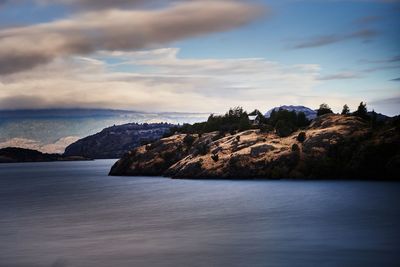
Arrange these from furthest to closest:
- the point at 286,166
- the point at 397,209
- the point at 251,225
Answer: the point at 286,166
the point at 397,209
the point at 251,225

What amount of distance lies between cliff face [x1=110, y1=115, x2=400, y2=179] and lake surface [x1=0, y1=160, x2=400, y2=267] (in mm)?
15791

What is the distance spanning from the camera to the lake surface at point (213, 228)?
52156 mm

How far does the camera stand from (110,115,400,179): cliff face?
136 m

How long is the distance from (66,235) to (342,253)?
39.2 meters

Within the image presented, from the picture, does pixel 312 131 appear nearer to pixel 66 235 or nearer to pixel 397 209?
pixel 397 209

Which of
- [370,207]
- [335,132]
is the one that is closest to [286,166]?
[335,132]

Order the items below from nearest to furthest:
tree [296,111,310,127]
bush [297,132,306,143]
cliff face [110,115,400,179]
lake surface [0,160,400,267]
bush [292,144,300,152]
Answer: lake surface [0,160,400,267]
cliff face [110,115,400,179]
bush [292,144,300,152]
bush [297,132,306,143]
tree [296,111,310,127]

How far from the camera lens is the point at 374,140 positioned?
139500 mm

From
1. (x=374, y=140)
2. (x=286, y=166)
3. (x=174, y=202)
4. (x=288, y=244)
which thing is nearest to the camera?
(x=288, y=244)

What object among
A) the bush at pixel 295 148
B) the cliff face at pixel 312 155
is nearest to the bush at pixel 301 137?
the cliff face at pixel 312 155

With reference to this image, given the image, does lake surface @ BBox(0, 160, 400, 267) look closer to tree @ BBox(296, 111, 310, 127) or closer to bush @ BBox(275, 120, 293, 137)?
bush @ BBox(275, 120, 293, 137)

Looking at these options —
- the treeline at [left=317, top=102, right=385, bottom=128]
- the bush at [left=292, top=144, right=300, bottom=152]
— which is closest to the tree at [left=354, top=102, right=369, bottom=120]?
the treeline at [left=317, top=102, right=385, bottom=128]

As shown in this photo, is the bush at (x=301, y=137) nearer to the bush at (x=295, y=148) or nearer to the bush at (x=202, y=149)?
the bush at (x=295, y=148)

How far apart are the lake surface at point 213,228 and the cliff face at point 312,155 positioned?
51.8 feet
